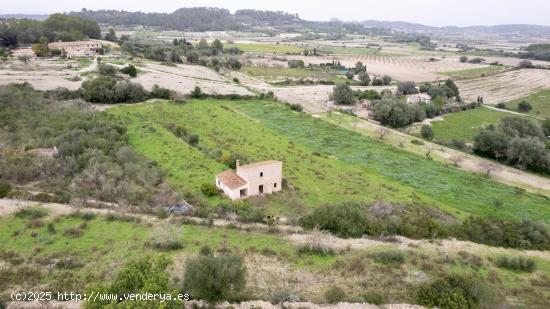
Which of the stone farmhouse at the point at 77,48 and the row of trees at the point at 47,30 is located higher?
the row of trees at the point at 47,30

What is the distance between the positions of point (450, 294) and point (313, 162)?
75.2 ft

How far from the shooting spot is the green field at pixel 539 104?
229 ft

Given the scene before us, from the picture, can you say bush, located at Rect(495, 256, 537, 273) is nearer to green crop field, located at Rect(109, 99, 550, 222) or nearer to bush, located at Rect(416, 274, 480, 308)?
bush, located at Rect(416, 274, 480, 308)

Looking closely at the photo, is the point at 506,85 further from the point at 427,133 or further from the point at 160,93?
Answer: the point at 160,93

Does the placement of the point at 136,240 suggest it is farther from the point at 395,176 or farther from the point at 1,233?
the point at 395,176

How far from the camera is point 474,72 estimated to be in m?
109

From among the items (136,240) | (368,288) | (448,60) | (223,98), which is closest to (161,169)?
(136,240)

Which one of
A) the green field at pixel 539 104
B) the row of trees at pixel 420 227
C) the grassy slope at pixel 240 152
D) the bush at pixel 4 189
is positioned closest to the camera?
the row of trees at pixel 420 227

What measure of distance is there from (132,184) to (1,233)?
8.99 meters

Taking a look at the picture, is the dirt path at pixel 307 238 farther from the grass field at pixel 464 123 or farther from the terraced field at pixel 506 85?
the terraced field at pixel 506 85

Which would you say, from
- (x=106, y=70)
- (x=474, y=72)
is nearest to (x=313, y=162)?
(x=106, y=70)

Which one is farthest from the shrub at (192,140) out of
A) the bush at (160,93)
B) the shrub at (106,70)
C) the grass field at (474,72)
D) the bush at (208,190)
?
the grass field at (474,72)

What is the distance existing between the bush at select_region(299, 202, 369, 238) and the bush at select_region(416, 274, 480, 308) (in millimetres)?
6773

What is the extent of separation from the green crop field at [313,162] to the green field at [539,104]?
42078 mm
